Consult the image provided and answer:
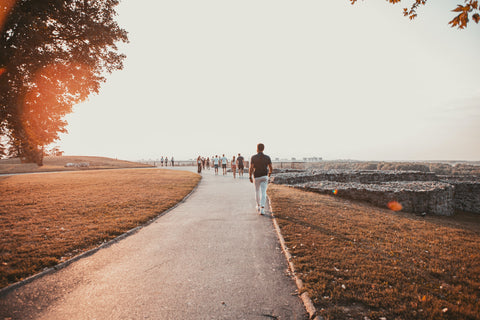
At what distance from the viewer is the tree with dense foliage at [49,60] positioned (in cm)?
914

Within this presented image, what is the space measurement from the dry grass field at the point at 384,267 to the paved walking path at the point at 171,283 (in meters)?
0.62

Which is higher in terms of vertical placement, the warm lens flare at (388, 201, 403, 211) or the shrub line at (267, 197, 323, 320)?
the shrub line at (267, 197, 323, 320)

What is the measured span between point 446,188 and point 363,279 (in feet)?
46.8

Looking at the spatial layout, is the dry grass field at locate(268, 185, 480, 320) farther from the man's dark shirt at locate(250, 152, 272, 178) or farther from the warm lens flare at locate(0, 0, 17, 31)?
the warm lens flare at locate(0, 0, 17, 31)

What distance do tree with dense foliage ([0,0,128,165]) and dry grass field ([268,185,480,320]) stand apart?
1273 centimetres

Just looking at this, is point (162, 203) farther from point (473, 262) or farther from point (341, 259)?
point (473, 262)

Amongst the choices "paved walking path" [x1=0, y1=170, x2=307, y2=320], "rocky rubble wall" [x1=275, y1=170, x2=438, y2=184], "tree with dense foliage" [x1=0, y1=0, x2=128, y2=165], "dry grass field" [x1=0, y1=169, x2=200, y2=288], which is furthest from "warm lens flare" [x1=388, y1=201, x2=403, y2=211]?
"tree with dense foliage" [x1=0, y1=0, x2=128, y2=165]

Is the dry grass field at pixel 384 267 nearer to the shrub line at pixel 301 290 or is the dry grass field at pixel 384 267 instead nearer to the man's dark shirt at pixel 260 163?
the shrub line at pixel 301 290

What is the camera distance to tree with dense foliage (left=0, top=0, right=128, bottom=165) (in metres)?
9.14

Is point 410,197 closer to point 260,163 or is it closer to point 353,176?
point 353,176

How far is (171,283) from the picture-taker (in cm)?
383

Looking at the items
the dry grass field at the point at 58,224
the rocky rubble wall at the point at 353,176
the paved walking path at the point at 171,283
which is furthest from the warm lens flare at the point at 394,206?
the dry grass field at the point at 58,224

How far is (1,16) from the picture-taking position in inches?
333

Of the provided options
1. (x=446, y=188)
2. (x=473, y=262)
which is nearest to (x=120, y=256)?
(x=473, y=262)
